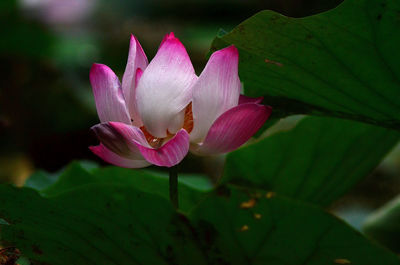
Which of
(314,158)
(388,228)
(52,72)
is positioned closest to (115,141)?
(314,158)

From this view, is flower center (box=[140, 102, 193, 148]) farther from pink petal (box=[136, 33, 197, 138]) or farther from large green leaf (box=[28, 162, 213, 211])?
large green leaf (box=[28, 162, 213, 211])

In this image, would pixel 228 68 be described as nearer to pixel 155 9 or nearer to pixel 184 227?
pixel 184 227

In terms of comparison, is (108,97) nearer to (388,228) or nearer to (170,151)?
(170,151)

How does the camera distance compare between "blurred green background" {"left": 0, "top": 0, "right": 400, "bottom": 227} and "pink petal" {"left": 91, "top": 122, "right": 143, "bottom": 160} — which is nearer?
"pink petal" {"left": 91, "top": 122, "right": 143, "bottom": 160}

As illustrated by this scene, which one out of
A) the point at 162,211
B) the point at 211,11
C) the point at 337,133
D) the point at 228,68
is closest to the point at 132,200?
the point at 162,211

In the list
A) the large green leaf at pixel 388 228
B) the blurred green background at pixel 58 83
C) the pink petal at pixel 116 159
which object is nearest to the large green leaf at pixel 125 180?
the pink petal at pixel 116 159

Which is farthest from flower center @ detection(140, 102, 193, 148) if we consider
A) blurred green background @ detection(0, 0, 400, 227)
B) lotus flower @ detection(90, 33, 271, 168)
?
blurred green background @ detection(0, 0, 400, 227)
